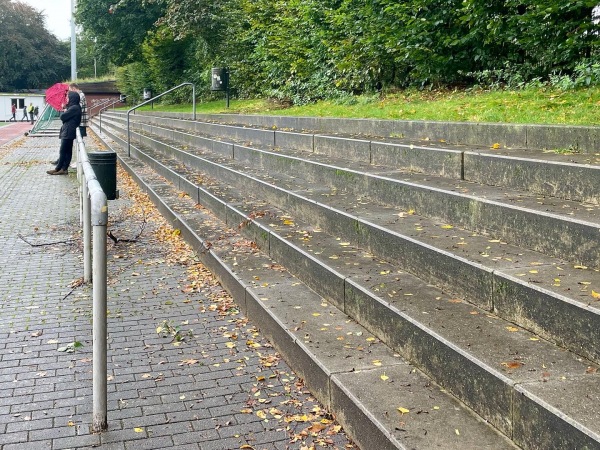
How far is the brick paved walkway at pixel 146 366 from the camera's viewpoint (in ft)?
12.4

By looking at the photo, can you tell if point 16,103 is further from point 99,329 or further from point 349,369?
point 349,369

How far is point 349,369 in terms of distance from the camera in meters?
3.93

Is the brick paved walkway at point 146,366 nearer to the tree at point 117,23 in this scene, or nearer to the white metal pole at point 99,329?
the white metal pole at point 99,329

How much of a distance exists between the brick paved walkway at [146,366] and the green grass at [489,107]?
3.55 meters

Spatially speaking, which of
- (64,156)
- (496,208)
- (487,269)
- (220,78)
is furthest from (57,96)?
(487,269)

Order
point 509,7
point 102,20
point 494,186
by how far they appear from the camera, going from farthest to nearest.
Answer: point 102,20 < point 509,7 < point 494,186

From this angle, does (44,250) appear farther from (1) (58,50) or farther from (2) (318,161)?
(1) (58,50)

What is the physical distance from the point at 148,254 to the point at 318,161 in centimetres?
232

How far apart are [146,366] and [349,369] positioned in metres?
1.58

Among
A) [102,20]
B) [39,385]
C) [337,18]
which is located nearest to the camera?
[39,385]

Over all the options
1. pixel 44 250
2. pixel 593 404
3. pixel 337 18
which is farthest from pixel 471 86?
pixel 593 404

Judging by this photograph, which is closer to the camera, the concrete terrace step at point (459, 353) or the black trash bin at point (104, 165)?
the concrete terrace step at point (459, 353)

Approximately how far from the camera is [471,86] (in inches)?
482

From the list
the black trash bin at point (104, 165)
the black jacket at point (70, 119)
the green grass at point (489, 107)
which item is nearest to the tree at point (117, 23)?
the black jacket at point (70, 119)
